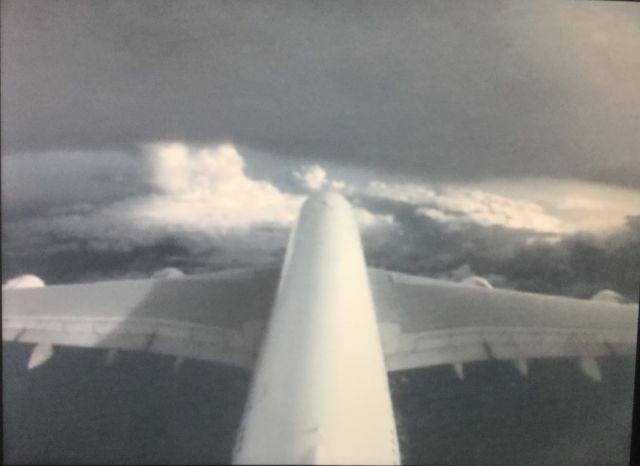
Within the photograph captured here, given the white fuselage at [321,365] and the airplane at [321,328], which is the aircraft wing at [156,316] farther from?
the white fuselage at [321,365]

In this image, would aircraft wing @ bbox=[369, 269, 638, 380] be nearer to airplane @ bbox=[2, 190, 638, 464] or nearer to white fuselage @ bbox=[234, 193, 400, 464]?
airplane @ bbox=[2, 190, 638, 464]

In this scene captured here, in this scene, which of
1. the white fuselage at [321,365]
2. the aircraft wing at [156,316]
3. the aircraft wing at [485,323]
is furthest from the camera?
the aircraft wing at [485,323]

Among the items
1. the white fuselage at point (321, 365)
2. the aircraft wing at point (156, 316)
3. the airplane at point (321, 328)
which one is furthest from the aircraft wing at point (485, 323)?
the aircraft wing at point (156, 316)

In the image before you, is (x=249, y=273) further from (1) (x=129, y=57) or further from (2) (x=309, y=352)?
(1) (x=129, y=57)

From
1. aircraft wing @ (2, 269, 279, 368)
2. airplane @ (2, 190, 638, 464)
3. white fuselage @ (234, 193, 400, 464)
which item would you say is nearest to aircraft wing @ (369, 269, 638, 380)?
airplane @ (2, 190, 638, 464)

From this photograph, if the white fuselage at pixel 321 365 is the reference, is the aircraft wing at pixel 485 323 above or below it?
above

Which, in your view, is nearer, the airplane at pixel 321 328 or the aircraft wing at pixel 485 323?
the airplane at pixel 321 328

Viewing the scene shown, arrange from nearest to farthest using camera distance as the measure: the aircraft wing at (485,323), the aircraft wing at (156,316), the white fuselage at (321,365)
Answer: the white fuselage at (321,365) → the aircraft wing at (156,316) → the aircraft wing at (485,323)

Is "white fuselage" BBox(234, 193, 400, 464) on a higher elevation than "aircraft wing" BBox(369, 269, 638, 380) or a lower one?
lower
